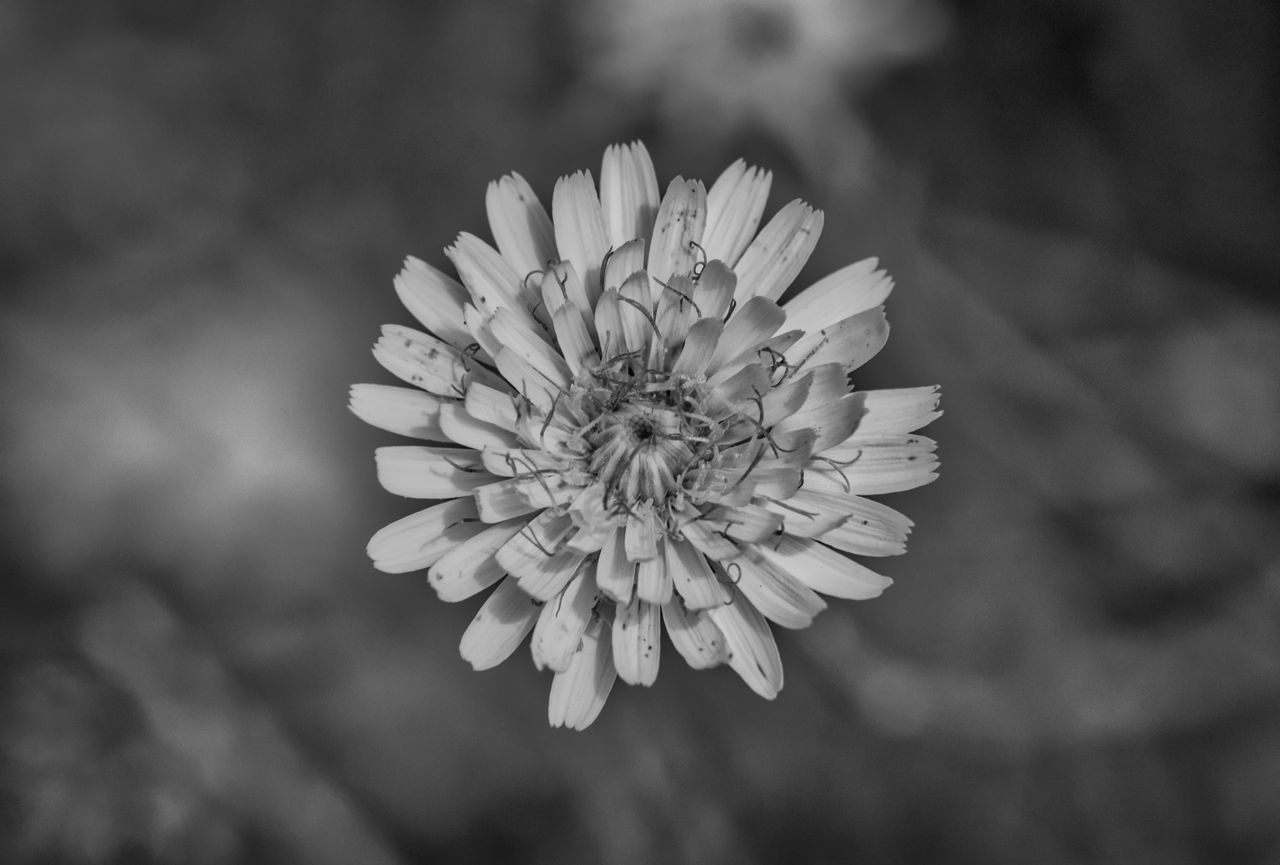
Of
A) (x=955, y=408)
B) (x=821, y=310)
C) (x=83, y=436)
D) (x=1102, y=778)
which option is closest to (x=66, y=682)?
(x=83, y=436)

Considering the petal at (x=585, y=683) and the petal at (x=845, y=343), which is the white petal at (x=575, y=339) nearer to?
the petal at (x=845, y=343)

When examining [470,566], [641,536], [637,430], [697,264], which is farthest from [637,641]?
[697,264]

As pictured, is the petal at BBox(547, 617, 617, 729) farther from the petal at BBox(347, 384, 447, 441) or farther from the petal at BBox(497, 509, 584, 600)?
the petal at BBox(347, 384, 447, 441)

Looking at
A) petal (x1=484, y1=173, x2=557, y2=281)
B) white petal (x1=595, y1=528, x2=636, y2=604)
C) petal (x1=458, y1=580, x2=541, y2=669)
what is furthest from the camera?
petal (x1=484, y1=173, x2=557, y2=281)

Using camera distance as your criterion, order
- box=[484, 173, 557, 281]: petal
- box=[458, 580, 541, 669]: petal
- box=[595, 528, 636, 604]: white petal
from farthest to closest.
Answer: box=[484, 173, 557, 281]: petal
box=[458, 580, 541, 669]: petal
box=[595, 528, 636, 604]: white petal

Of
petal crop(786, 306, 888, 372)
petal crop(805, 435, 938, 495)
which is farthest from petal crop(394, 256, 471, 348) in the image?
petal crop(805, 435, 938, 495)

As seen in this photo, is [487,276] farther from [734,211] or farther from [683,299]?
[734,211]

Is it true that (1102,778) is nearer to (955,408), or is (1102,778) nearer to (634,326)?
(955,408)
